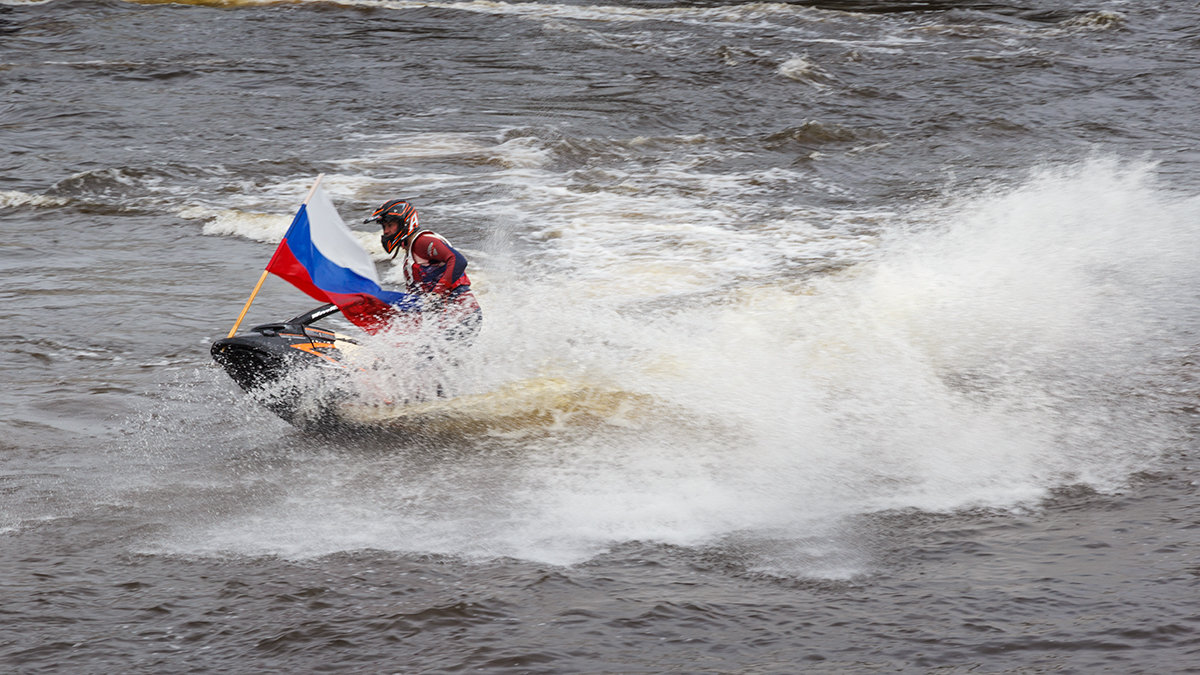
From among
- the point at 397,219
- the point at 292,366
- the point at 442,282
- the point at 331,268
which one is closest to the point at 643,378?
the point at 442,282

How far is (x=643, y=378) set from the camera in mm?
10047

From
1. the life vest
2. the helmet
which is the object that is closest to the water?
the life vest

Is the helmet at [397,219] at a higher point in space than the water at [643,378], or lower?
higher

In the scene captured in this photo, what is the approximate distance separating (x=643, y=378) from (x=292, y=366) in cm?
293

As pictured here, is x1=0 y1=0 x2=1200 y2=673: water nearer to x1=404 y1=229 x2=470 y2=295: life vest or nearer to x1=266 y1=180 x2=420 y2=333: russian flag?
x1=266 y1=180 x2=420 y2=333: russian flag

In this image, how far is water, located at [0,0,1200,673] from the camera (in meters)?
6.10

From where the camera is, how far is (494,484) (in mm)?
7906

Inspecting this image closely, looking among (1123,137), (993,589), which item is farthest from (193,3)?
(993,589)

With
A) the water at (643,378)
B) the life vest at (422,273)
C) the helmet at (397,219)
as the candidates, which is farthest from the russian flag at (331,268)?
the water at (643,378)

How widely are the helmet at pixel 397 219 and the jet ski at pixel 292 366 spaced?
655mm

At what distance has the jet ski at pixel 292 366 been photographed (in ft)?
27.6

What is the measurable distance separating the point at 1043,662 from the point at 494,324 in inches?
263

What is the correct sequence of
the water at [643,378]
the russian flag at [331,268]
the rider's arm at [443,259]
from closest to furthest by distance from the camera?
the water at [643,378], the russian flag at [331,268], the rider's arm at [443,259]

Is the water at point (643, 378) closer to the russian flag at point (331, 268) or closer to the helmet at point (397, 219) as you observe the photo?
the russian flag at point (331, 268)
